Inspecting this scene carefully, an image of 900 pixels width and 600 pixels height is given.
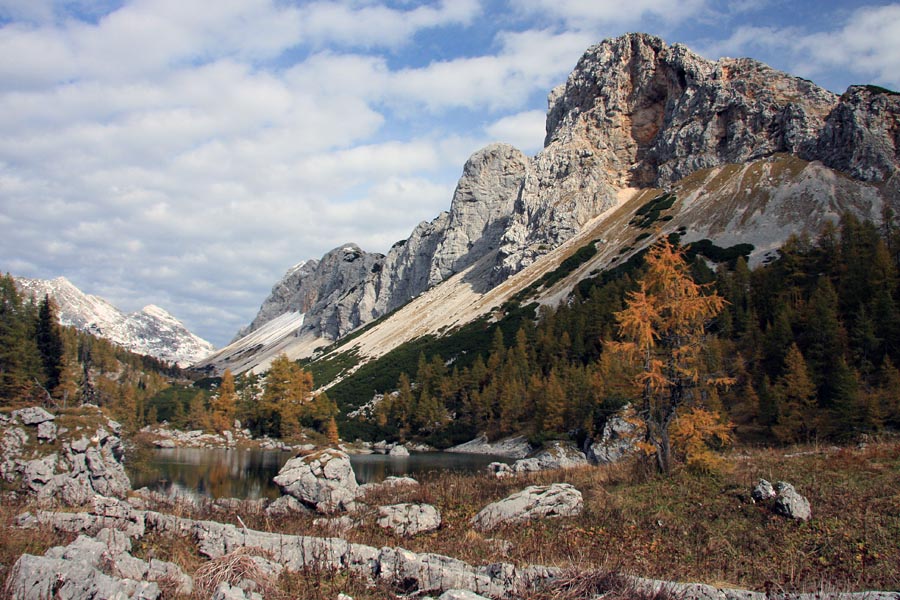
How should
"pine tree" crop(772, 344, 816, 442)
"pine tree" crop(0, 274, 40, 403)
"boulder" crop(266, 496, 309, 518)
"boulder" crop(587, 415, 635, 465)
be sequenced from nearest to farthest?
"boulder" crop(266, 496, 309, 518) → "pine tree" crop(772, 344, 816, 442) → "boulder" crop(587, 415, 635, 465) → "pine tree" crop(0, 274, 40, 403)

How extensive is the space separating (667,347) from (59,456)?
24528mm

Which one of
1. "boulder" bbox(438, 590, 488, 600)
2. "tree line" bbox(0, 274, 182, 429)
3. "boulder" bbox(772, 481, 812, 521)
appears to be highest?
"tree line" bbox(0, 274, 182, 429)

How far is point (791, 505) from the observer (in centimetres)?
1085

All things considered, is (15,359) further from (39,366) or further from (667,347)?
(667,347)

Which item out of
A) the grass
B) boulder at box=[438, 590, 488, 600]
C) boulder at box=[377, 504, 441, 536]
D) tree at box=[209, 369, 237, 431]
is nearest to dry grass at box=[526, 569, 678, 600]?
the grass

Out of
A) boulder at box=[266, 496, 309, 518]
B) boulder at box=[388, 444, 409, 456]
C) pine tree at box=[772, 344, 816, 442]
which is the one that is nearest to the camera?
boulder at box=[266, 496, 309, 518]

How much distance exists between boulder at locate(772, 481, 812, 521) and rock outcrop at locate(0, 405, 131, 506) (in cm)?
2131

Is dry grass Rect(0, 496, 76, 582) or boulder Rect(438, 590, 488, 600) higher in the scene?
dry grass Rect(0, 496, 76, 582)

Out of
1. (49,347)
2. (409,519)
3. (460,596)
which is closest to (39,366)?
(49,347)

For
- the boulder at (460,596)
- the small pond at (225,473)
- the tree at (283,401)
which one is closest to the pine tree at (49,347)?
the small pond at (225,473)

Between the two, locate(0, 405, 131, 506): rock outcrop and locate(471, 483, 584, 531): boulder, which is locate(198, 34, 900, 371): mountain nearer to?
locate(471, 483, 584, 531): boulder

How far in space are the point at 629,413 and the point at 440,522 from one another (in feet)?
27.2

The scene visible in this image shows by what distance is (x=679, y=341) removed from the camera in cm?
1748

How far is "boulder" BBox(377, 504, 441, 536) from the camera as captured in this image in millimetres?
12641
